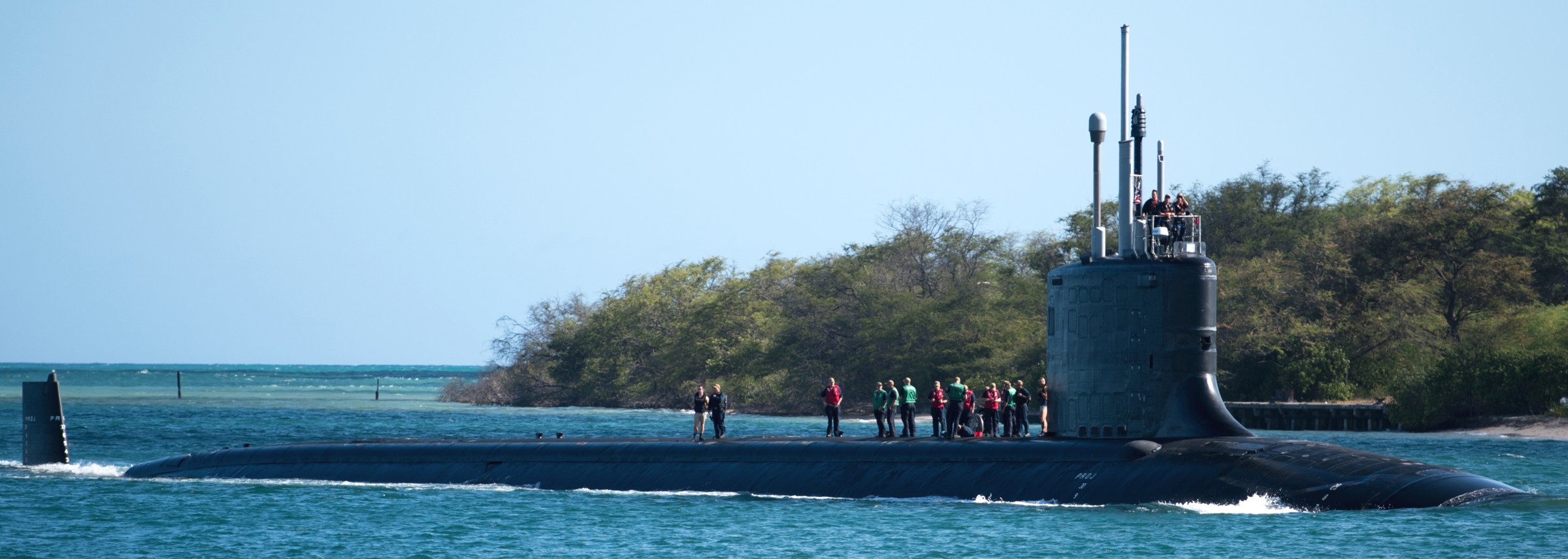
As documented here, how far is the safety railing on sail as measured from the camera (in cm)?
2350

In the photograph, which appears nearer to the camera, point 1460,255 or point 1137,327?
point 1137,327

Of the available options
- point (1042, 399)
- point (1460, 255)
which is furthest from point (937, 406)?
point (1460, 255)

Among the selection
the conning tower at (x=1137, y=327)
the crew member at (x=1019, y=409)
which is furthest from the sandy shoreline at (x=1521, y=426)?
the conning tower at (x=1137, y=327)

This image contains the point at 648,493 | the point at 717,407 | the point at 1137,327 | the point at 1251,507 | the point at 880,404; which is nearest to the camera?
the point at 1251,507

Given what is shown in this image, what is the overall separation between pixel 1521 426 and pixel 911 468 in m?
31.0

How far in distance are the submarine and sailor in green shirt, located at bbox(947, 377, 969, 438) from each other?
38.5 inches

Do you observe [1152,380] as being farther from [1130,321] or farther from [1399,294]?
[1399,294]

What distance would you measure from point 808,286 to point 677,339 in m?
11.6

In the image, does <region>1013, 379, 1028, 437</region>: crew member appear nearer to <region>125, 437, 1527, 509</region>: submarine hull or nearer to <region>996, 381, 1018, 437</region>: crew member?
<region>996, 381, 1018, 437</region>: crew member

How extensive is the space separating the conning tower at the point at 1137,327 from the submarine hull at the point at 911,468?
1.32ft

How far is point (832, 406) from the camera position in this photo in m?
29.9

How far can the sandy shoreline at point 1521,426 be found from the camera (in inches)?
1895

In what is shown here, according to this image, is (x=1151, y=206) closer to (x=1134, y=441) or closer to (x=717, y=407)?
(x=1134, y=441)

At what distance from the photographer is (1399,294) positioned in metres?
59.3
